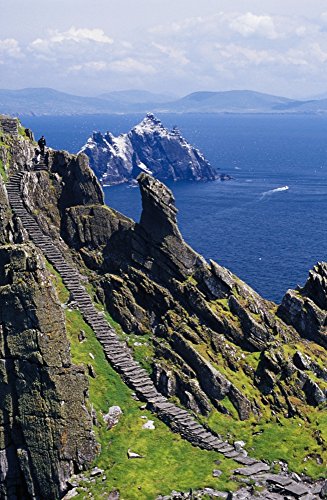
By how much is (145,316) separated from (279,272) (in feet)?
234

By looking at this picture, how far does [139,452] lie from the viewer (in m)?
50.4

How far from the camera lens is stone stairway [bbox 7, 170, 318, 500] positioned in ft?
165

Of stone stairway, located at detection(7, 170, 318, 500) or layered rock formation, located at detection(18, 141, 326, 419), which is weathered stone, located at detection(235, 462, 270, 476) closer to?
stone stairway, located at detection(7, 170, 318, 500)

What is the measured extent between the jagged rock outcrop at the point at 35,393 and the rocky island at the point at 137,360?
9 cm

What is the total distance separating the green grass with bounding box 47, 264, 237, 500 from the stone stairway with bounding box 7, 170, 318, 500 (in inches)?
30.3

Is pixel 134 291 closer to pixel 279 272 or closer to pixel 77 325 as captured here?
pixel 77 325

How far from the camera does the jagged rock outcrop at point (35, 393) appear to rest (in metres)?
47.3

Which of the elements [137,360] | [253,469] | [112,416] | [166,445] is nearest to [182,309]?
[137,360]

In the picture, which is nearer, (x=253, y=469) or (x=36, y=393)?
(x=36, y=393)

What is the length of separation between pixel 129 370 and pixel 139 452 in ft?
33.2

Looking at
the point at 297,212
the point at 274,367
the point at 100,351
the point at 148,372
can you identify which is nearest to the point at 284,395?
the point at 274,367

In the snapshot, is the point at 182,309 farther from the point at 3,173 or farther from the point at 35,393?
the point at 3,173

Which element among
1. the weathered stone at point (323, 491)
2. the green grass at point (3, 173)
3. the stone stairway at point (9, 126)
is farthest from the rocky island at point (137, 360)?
the stone stairway at point (9, 126)

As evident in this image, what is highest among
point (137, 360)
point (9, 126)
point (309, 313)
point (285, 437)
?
point (9, 126)
